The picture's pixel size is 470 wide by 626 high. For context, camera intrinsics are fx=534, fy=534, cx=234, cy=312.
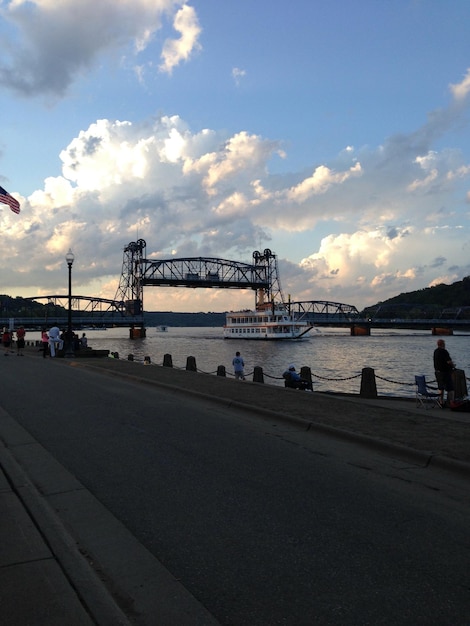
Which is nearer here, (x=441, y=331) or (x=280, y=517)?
(x=280, y=517)

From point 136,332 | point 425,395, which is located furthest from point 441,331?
point 425,395

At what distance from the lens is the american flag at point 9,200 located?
29.9 metres

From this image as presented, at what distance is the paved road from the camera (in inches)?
156

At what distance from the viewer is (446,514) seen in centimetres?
587

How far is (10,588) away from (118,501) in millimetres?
2183

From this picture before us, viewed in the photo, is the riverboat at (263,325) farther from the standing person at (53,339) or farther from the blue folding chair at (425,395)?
the blue folding chair at (425,395)

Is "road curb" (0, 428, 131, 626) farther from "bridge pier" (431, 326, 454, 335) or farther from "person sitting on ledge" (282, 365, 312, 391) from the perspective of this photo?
"bridge pier" (431, 326, 454, 335)

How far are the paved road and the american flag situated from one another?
22.5m

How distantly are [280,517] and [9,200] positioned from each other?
29.3 metres

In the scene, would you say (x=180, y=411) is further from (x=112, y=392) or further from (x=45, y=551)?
(x=45, y=551)

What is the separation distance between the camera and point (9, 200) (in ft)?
99.3

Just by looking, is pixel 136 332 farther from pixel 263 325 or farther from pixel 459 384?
pixel 459 384

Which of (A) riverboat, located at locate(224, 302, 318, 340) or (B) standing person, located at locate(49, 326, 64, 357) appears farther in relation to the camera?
(A) riverboat, located at locate(224, 302, 318, 340)

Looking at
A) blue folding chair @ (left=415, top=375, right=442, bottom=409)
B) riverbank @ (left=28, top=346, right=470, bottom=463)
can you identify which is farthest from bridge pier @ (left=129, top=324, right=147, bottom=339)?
blue folding chair @ (left=415, top=375, right=442, bottom=409)
